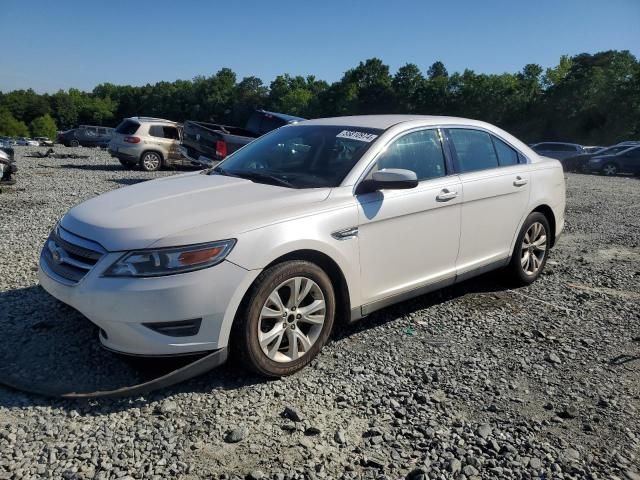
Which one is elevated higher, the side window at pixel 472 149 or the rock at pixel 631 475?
the side window at pixel 472 149

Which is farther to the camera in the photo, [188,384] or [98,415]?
[188,384]

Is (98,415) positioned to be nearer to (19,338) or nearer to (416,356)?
(19,338)

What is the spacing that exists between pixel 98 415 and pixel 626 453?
2827mm

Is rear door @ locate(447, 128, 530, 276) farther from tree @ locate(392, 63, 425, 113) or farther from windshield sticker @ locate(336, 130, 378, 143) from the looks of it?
tree @ locate(392, 63, 425, 113)

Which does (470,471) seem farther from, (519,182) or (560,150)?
(560,150)

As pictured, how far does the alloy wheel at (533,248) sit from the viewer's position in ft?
17.5

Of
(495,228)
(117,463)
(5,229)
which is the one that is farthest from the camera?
(5,229)

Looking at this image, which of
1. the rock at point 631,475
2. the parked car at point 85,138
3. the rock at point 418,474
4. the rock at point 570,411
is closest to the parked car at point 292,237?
the rock at point 418,474

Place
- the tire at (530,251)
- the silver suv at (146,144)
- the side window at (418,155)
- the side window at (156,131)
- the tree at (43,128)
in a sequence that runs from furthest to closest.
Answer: the tree at (43,128) < the side window at (156,131) < the silver suv at (146,144) < the tire at (530,251) < the side window at (418,155)

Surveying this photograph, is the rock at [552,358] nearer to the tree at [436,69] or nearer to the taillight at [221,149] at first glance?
the taillight at [221,149]

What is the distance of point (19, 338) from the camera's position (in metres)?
3.79

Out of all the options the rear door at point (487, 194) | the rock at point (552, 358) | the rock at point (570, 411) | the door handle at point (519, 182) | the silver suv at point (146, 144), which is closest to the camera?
the rock at point (570, 411)

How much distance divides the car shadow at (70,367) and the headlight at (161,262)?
55 cm

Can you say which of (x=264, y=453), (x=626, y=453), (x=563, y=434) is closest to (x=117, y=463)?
(x=264, y=453)
